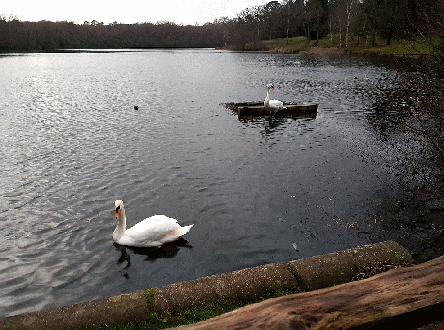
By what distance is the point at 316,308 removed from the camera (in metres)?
3.72

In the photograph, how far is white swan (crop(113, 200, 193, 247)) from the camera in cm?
855

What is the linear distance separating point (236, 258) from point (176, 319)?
3.17 m

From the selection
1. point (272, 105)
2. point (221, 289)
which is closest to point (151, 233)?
point (221, 289)

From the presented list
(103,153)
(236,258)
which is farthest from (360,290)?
(103,153)

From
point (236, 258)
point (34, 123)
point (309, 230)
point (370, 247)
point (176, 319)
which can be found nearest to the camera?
point (176, 319)

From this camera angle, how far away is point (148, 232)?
852cm

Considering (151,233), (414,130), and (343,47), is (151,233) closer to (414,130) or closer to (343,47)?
(414,130)

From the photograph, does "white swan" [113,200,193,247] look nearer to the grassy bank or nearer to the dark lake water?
the dark lake water

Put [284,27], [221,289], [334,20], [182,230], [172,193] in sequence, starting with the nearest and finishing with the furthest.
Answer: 1. [221,289]
2. [182,230]
3. [172,193]
4. [334,20]
5. [284,27]

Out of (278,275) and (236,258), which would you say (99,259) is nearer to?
(236,258)

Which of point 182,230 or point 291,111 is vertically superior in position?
point 291,111

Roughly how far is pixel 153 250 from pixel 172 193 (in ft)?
10.3

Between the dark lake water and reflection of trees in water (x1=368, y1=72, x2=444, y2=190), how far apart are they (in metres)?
0.85

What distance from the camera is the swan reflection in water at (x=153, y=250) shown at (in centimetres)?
837
